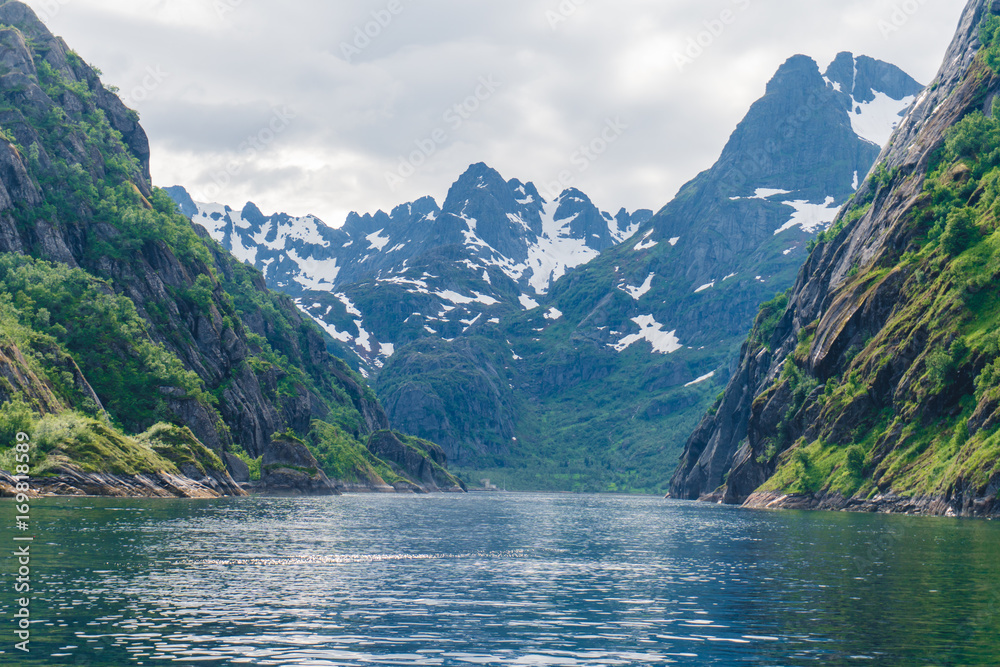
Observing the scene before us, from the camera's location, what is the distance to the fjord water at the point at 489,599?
2525cm

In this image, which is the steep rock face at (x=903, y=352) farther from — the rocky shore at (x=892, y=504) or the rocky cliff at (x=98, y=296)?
the rocky cliff at (x=98, y=296)

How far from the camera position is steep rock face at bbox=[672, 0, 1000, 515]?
108 meters

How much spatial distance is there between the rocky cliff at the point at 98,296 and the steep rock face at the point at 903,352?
103m

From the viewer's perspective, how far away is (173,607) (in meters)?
31.6

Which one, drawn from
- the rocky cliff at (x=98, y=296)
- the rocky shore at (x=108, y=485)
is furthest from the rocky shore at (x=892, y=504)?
the rocky cliff at (x=98, y=296)

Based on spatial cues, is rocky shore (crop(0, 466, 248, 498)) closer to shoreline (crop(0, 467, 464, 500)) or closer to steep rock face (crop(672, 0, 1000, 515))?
shoreline (crop(0, 467, 464, 500))

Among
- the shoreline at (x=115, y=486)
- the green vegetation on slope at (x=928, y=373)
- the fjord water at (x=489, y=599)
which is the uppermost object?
the green vegetation on slope at (x=928, y=373)

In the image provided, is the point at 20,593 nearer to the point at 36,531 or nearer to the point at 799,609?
the point at 36,531

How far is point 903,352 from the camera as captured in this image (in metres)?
127

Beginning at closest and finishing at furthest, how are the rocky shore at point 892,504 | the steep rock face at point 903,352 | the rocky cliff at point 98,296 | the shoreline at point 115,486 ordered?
the rocky shore at point 892,504 → the shoreline at point 115,486 → the steep rock face at point 903,352 → the rocky cliff at point 98,296

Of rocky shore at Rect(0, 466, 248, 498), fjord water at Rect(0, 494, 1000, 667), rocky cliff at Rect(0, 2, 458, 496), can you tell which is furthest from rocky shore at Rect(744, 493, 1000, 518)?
rocky cliff at Rect(0, 2, 458, 496)

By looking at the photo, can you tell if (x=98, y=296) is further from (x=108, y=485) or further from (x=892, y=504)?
(x=892, y=504)

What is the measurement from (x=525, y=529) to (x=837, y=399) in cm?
8158

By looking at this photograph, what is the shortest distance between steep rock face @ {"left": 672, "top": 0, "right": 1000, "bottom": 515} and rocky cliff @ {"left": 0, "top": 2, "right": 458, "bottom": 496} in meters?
103
